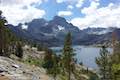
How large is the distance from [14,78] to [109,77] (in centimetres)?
2741

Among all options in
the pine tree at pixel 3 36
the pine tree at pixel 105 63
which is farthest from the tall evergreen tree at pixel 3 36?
the pine tree at pixel 105 63

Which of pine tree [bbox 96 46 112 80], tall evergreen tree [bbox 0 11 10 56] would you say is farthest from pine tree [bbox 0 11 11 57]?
pine tree [bbox 96 46 112 80]

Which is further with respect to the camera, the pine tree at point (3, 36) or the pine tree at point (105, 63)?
the pine tree at point (3, 36)

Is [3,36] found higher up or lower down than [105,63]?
higher up

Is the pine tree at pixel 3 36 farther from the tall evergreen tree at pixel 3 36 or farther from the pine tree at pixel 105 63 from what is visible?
the pine tree at pixel 105 63

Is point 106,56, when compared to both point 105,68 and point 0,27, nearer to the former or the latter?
point 105,68

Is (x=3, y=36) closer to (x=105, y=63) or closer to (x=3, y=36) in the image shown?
(x=3, y=36)

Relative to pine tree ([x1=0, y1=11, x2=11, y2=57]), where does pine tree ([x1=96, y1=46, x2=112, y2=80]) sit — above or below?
below

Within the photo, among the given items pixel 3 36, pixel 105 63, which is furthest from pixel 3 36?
pixel 105 63

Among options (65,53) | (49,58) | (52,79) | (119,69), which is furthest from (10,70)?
(49,58)

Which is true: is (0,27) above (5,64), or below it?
above

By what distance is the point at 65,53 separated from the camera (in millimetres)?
95875

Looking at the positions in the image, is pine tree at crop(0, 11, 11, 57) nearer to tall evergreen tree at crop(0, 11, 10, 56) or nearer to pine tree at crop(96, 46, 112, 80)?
tall evergreen tree at crop(0, 11, 10, 56)

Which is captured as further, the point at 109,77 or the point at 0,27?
the point at 0,27
